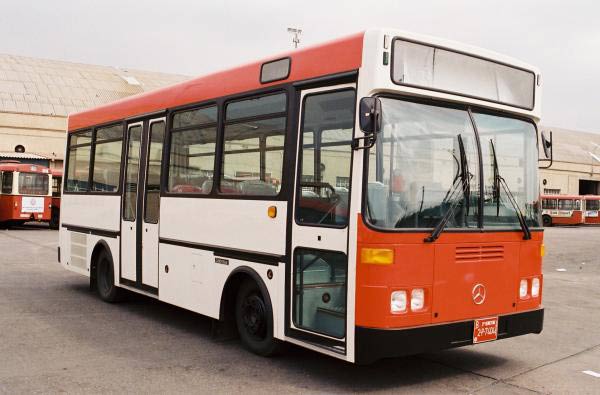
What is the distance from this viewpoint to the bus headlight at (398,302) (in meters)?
5.43

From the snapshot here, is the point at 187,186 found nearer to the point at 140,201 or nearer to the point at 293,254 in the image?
the point at 140,201

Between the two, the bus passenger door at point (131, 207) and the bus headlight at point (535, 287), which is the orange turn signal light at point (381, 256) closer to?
the bus headlight at point (535, 287)

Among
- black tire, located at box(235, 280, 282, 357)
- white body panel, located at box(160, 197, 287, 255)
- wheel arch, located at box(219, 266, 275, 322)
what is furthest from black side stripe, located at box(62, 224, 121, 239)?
black tire, located at box(235, 280, 282, 357)

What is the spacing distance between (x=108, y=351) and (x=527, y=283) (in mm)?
4199

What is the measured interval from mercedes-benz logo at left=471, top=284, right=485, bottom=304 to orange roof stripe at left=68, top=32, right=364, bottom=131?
84.6 inches

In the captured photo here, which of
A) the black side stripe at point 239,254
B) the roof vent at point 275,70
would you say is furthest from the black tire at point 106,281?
the roof vent at point 275,70

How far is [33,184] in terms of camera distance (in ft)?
96.7

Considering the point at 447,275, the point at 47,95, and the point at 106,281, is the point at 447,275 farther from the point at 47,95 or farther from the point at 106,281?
the point at 47,95

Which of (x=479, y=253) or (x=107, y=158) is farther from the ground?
(x=107, y=158)

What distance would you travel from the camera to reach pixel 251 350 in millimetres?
6973

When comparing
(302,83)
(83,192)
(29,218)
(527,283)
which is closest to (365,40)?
(302,83)

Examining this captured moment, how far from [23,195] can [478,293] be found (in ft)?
87.5

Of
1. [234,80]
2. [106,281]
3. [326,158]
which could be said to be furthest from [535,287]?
[106,281]

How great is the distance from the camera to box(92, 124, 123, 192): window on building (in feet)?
32.3
